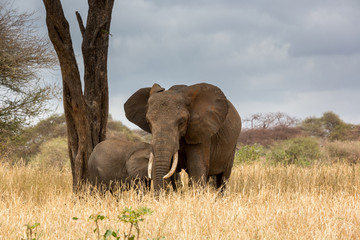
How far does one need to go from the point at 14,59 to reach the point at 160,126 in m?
11.0

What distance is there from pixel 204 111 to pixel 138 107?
3.87ft

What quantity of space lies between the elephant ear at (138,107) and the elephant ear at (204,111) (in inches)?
33.2

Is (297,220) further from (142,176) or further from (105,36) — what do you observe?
(105,36)

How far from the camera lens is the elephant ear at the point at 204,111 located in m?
6.64

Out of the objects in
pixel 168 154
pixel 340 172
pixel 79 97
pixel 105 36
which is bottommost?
pixel 340 172

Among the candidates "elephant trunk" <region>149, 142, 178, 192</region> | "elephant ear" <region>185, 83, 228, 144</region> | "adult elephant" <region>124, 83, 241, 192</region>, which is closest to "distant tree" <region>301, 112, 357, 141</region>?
"adult elephant" <region>124, 83, 241, 192</region>

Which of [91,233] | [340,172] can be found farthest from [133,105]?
[340,172]

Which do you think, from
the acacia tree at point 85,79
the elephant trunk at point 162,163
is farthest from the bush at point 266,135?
the elephant trunk at point 162,163

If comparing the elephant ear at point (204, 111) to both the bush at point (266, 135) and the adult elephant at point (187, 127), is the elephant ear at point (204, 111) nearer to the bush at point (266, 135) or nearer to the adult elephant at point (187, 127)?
the adult elephant at point (187, 127)

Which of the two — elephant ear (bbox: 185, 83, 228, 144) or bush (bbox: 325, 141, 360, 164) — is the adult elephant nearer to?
elephant ear (bbox: 185, 83, 228, 144)

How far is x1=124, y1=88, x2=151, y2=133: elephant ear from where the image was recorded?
7.27 m

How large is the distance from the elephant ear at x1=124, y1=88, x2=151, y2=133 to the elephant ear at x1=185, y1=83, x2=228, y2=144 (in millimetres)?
844

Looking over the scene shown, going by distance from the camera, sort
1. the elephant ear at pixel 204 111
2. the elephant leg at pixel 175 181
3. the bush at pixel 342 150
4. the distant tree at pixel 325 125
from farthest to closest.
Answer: the distant tree at pixel 325 125, the bush at pixel 342 150, the elephant leg at pixel 175 181, the elephant ear at pixel 204 111

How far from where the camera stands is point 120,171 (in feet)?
23.9
